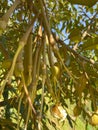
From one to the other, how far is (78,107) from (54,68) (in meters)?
0.16

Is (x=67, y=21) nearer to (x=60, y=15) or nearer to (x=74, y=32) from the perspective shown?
(x=60, y=15)

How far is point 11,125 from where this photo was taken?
A: 133cm

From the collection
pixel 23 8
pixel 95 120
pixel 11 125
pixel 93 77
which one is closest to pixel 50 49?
pixel 95 120

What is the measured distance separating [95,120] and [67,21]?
48.7 inches

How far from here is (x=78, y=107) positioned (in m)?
0.80

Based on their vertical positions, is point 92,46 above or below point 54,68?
above

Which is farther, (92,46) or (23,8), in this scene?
(23,8)

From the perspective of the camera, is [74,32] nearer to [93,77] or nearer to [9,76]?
[93,77]

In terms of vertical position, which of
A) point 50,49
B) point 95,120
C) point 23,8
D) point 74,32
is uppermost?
point 23,8

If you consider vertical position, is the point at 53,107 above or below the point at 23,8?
below

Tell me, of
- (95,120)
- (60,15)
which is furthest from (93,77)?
(60,15)

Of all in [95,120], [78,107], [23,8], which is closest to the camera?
[95,120]

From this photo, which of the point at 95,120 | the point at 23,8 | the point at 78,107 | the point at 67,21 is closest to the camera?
the point at 95,120

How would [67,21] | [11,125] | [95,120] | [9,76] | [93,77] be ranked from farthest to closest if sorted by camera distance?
1. [67,21]
2. [11,125]
3. [93,77]
4. [95,120]
5. [9,76]
